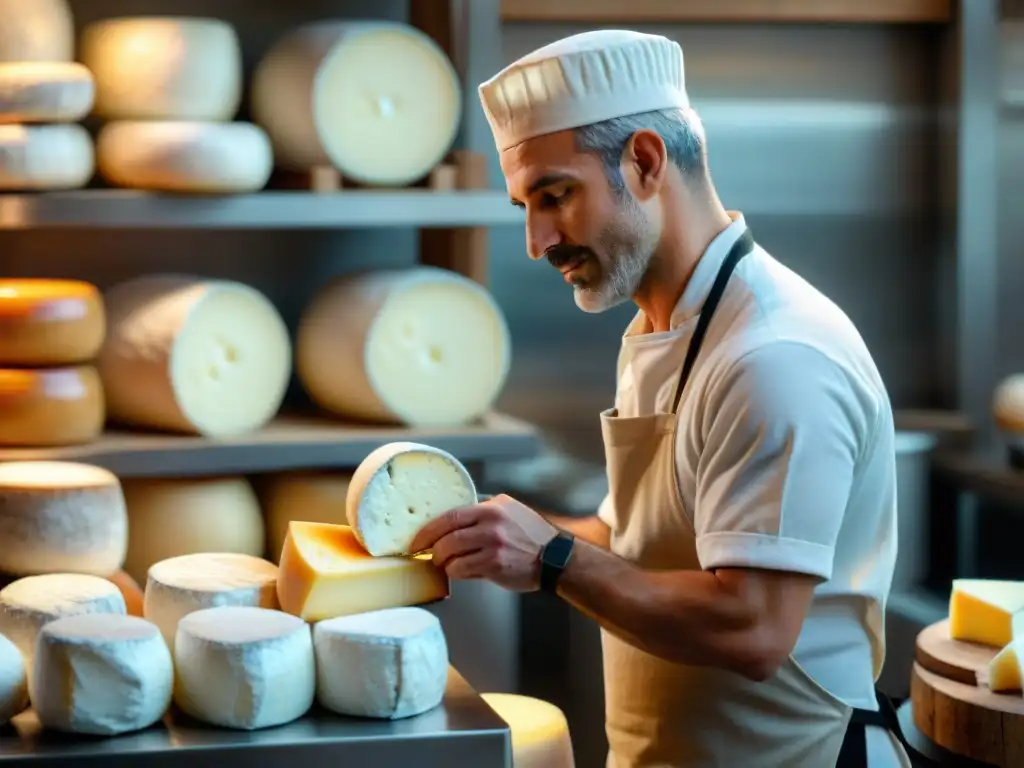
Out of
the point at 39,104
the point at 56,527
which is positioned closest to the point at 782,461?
the point at 56,527

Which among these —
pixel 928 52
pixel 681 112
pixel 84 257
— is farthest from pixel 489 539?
pixel 928 52

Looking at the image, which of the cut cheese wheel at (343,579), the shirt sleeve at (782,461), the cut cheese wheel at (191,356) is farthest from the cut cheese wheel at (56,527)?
the shirt sleeve at (782,461)

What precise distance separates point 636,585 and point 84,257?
195cm

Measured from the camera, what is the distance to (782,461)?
5.47 feet

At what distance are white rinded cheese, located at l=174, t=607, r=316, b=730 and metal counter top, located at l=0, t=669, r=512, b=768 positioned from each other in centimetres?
2

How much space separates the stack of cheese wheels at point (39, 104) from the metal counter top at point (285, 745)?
1.49 metres

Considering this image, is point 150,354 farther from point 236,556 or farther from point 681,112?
point 681,112

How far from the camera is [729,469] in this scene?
5.61ft

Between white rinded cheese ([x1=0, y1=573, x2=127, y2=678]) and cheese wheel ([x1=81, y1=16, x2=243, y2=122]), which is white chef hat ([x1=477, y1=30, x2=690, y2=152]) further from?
cheese wheel ([x1=81, y1=16, x2=243, y2=122])

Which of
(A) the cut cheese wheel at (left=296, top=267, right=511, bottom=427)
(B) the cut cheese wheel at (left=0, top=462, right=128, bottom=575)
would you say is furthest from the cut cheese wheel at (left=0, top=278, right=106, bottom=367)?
(B) the cut cheese wheel at (left=0, top=462, right=128, bottom=575)

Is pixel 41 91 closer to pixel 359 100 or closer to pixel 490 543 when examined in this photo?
pixel 359 100

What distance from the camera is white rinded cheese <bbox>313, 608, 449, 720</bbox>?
155cm

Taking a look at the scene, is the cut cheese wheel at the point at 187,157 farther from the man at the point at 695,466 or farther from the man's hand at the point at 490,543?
the man's hand at the point at 490,543

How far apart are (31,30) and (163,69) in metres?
0.25
